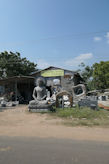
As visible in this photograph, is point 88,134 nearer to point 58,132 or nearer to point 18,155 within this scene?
point 58,132

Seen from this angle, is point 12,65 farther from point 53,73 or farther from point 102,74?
point 102,74

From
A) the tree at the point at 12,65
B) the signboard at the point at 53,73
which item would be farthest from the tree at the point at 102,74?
the tree at the point at 12,65

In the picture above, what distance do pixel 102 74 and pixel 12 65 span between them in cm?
1819

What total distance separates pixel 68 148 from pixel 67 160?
1.86 ft

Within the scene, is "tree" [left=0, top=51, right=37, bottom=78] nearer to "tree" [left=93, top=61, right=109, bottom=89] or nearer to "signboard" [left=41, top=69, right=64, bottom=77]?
"signboard" [left=41, top=69, right=64, bottom=77]

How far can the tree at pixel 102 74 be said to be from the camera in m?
22.0

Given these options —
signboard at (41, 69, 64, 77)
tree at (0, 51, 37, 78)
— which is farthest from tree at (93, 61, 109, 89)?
tree at (0, 51, 37, 78)

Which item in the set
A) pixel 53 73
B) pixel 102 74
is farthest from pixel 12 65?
pixel 102 74

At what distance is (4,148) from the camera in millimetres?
3297

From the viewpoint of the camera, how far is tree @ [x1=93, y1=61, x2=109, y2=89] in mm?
22031

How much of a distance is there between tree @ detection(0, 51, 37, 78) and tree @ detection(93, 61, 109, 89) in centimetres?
1447

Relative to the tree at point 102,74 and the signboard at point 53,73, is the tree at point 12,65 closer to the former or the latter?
the signboard at point 53,73

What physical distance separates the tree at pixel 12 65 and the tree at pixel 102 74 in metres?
14.5

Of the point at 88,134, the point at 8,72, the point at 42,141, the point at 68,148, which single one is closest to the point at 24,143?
the point at 42,141
